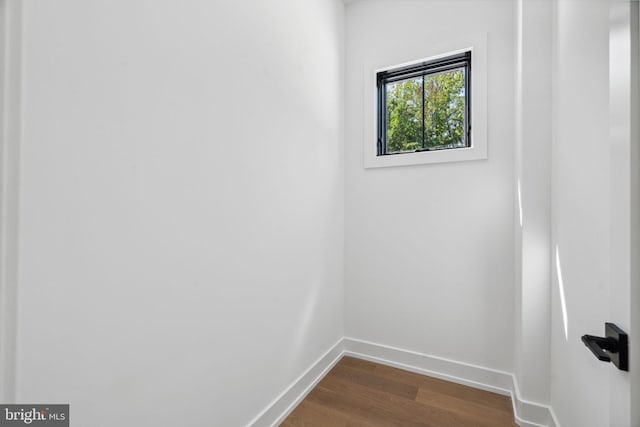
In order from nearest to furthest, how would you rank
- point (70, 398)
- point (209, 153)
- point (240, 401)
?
point (70, 398) → point (209, 153) → point (240, 401)

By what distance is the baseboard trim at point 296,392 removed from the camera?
1520 mm

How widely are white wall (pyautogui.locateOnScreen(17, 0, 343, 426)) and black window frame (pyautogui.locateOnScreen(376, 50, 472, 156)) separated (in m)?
0.82

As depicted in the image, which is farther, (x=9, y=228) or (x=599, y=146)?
(x=599, y=146)

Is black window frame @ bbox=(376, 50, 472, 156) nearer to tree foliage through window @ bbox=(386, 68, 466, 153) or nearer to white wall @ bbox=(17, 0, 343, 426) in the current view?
tree foliage through window @ bbox=(386, 68, 466, 153)

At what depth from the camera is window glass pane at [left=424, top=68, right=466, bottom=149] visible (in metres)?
2.11

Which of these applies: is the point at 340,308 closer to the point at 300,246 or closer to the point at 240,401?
the point at 300,246

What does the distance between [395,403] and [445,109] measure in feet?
6.67

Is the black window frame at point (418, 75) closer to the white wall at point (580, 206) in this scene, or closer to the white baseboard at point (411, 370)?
the white wall at point (580, 206)

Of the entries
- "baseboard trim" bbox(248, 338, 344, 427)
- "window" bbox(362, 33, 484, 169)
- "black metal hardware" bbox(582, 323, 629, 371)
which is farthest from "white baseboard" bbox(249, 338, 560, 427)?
"window" bbox(362, 33, 484, 169)

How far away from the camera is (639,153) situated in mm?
531

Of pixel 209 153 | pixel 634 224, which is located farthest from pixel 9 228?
pixel 634 224

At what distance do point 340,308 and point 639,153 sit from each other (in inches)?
82.5

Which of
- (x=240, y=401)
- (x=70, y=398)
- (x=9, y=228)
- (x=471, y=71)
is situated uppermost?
(x=471, y=71)

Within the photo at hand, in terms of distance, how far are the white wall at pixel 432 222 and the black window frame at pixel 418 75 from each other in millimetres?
113
